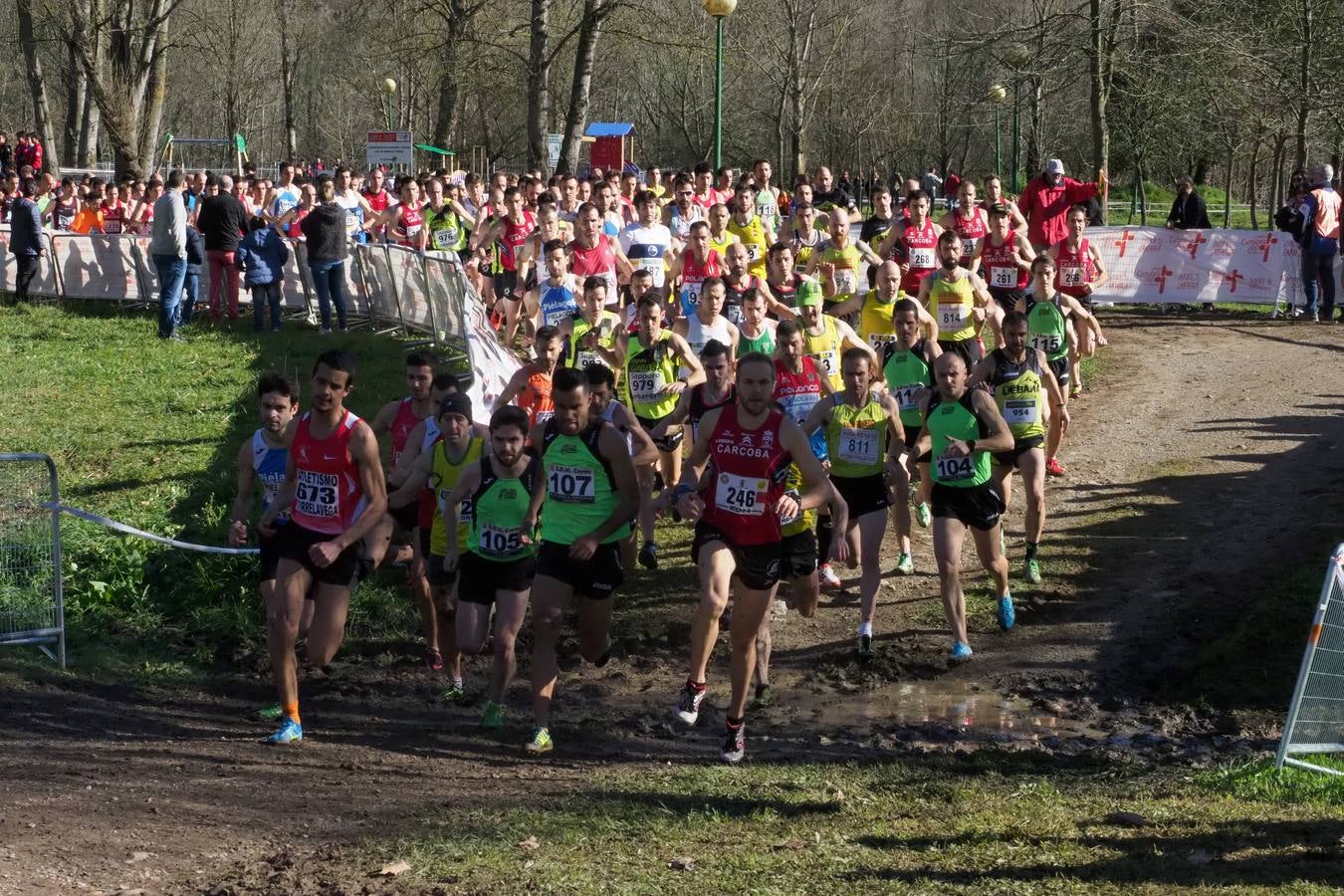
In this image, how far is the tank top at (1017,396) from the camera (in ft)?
34.7

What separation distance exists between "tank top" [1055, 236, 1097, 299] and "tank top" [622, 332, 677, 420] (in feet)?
17.9

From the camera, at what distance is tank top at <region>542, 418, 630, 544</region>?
7.81 m

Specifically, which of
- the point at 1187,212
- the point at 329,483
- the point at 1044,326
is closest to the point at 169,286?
the point at 1044,326

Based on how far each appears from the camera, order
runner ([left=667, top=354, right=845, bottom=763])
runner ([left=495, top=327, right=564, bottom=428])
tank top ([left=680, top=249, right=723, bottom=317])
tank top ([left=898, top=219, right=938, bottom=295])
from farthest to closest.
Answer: tank top ([left=898, top=219, right=938, bottom=295]), tank top ([left=680, top=249, right=723, bottom=317]), runner ([left=495, top=327, right=564, bottom=428]), runner ([left=667, top=354, right=845, bottom=763])

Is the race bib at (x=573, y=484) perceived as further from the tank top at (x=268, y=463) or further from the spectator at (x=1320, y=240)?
the spectator at (x=1320, y=240)

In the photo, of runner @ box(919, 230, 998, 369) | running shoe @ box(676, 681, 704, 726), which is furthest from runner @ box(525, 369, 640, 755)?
runner @ box(919, 230, 998, 369)

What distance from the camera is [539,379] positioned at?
1072cm

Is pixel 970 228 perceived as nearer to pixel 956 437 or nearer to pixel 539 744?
pixel 956 437

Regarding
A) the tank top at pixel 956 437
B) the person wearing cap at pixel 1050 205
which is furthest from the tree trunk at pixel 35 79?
the tank top at pixel 956 437

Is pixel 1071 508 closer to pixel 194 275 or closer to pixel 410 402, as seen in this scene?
pixel 410 402

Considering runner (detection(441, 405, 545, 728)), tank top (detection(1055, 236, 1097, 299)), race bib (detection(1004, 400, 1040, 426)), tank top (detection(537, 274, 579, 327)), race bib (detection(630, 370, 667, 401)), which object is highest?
tank top (detection(1055, 236, 1097, 299))

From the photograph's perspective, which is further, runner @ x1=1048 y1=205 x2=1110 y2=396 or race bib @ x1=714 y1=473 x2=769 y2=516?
runner @ x1=1048 y1=205 x2=1110 y2=396

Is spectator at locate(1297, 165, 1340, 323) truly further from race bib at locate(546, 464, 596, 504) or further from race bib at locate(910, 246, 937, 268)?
race bib at locate(546, 464, 596, 504)

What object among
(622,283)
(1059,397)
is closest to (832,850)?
(1059,397)
